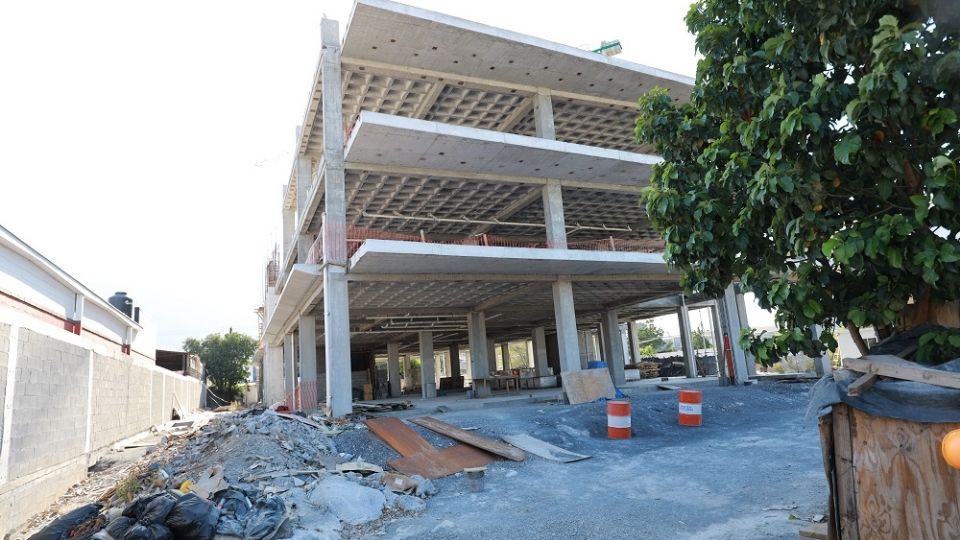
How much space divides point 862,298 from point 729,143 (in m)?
1.81

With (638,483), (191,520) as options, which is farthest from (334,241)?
(638,483)

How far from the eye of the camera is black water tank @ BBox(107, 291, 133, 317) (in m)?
30.5

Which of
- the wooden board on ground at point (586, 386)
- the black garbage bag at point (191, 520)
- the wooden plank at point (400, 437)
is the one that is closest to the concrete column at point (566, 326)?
the wooden board on ground at point (586, 386)

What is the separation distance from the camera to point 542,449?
11.1 metres

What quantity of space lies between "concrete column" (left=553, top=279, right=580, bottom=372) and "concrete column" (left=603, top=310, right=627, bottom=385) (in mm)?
9665

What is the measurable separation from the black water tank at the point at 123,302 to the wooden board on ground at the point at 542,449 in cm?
2762

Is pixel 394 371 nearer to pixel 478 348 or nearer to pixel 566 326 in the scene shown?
pixel 478 348

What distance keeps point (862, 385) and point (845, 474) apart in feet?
2.57

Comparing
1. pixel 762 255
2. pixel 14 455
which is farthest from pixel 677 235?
pixel 14 455

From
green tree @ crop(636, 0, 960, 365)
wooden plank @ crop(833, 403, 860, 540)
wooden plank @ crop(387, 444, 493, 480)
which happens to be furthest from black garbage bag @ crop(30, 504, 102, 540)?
wooden plank @ crop(833, 403, 860, 540)

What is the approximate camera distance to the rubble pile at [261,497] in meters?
6.05

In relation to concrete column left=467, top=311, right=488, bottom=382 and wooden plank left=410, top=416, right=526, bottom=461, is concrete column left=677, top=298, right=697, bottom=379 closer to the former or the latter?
concrete column left=467, top=311, right=488, bottom=382

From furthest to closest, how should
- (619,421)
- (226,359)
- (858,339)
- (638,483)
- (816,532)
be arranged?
(226,359) < (619,421) < (638,483) < (816,532) < (858,339)

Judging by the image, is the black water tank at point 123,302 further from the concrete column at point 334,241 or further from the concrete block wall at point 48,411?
the concrete column at point 334,241
